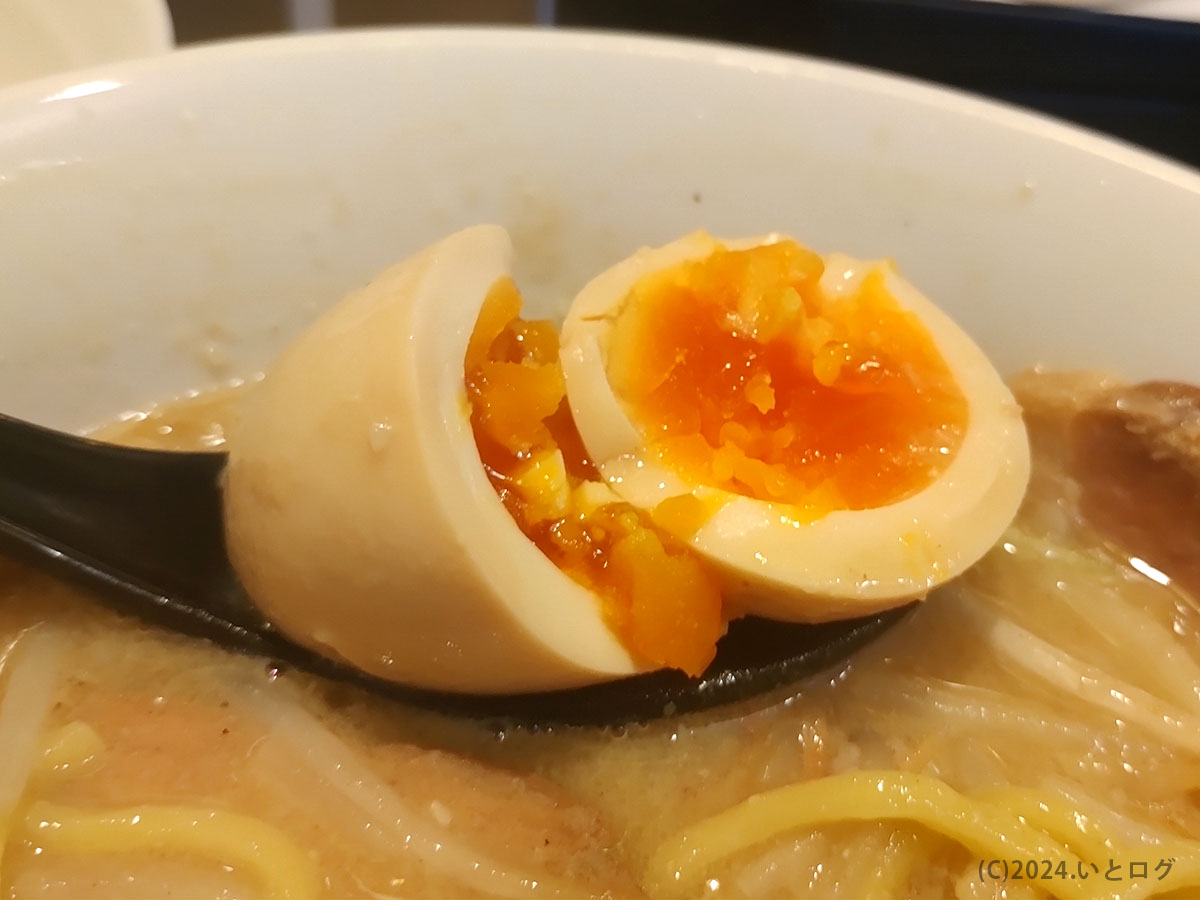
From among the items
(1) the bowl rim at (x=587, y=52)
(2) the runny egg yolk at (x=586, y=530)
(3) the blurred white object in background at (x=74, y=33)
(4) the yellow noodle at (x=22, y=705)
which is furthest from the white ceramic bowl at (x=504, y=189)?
(2) the runny egg yolk at (x=586, y=530)

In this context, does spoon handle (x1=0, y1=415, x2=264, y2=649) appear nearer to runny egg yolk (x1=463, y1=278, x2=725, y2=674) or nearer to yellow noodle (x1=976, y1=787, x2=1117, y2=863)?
runny egg yolk (x1=463, y1=278, x2=725, y2=674)

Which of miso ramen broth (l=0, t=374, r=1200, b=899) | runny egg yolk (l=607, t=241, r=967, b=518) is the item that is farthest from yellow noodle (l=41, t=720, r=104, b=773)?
runny egg yolk (l=607, t=241, r=967, b=518)

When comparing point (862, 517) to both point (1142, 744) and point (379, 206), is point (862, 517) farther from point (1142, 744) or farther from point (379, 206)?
point (379, 206)

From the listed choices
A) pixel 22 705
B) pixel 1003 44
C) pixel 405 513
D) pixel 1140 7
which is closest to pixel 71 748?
pixel 22 705

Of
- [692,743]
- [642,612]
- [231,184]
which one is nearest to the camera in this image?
[642,612]

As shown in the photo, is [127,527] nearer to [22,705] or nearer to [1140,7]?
[22,705]

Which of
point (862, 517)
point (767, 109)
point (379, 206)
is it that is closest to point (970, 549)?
point (862, 517)
